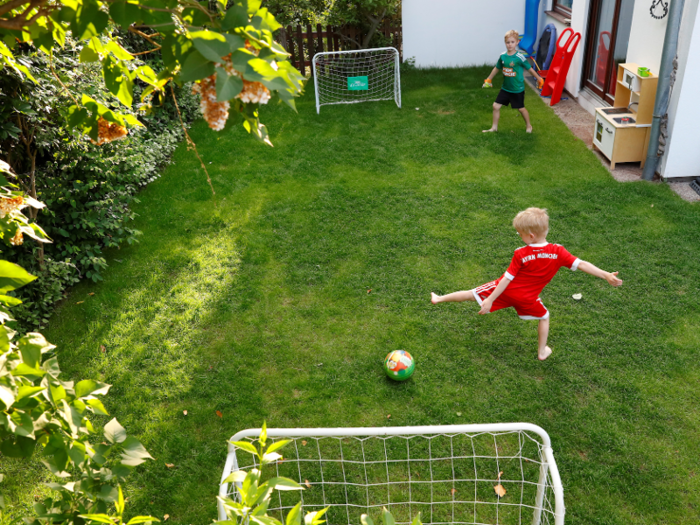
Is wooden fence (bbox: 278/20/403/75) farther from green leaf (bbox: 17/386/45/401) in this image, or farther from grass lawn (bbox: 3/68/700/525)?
green leaf (bbox: 17/386/45/401)

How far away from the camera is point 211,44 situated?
1.31 m

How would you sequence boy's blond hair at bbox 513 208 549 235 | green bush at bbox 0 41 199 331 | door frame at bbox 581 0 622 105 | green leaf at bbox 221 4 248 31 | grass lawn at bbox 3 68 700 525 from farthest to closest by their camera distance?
door frame at bbox 581 0 622 105 → green bush at bbox 0 41 199 331 → boy's blond hair at bbox 513 208 549 235 → grass lawn at bbox 3 68 700 525 → green leaf at bbox 221 4 248 31

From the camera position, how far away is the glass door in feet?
26.9

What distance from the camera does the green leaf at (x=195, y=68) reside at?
131 centimetres

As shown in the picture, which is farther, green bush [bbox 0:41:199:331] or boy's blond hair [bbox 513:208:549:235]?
green bush [bbox 0:41:199:331]

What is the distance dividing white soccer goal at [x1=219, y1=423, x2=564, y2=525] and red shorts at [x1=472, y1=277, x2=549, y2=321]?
3.11 feet

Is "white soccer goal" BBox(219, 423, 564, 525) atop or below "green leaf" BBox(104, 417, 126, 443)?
below

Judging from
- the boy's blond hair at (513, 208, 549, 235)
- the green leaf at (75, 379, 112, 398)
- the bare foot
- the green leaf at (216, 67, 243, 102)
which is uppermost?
the green leaf at (216, 67, 243, 102)

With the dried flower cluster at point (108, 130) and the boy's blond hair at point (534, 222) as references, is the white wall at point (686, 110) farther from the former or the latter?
the dried flower cluster at point (108, 130)

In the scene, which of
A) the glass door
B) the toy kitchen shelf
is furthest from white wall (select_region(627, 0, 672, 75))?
the glass door

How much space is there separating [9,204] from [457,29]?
35.5 ft

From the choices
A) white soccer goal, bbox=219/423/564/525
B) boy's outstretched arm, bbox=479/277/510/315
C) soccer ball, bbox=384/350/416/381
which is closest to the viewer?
white soccer goal, bbox=219/423/564/525

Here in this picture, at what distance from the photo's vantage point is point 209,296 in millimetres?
5414

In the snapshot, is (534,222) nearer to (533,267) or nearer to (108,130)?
(533,267)
